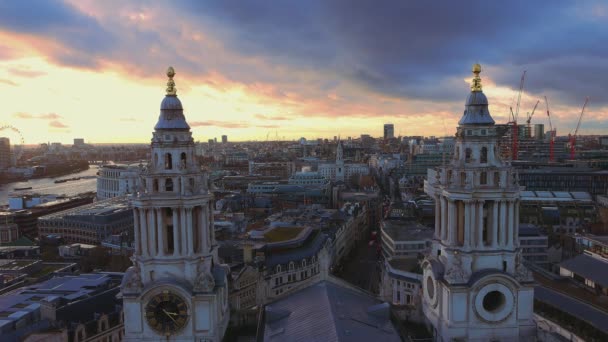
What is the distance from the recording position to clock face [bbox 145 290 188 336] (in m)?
28.6

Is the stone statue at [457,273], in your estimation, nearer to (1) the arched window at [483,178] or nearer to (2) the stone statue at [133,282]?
(1) the arched window at [483,178]

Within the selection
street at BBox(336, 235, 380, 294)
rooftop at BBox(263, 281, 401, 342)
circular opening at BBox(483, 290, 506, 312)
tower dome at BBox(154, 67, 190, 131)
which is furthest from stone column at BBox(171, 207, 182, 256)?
street at BBox(336, 235, 380, 294)

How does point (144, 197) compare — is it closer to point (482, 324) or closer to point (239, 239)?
point (482, 324)

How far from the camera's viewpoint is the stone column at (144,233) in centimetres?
2891

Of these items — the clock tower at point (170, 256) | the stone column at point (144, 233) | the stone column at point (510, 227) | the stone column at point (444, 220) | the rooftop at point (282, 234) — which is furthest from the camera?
the rooftop at point (282, 234)

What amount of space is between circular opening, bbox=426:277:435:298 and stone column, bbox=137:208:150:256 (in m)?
18.2

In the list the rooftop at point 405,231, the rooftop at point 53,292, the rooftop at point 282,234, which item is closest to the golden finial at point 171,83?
the rooftop at point 53,292

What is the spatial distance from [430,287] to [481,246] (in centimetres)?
483

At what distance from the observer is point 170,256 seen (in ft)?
94.7

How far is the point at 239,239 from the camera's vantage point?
2977 inches

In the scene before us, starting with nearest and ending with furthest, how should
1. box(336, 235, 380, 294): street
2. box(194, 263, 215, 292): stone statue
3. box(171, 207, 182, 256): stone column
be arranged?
1. box(194, 263, 215, 292): stone statue
2. box(171, 207, 182, 256): stone column
3. box(336, 235, 380, 294): street

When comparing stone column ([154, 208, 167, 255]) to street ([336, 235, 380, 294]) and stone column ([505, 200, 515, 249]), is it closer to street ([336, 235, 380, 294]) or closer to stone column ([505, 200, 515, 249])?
stone column ([505, 200, 515, 249])

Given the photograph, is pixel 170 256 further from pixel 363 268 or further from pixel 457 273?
pixel 363 268

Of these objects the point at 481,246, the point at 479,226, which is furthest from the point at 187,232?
the point at 481,246
